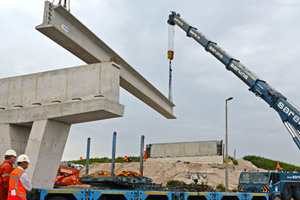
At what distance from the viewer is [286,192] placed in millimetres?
19484

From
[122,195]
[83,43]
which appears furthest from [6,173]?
[83,43]

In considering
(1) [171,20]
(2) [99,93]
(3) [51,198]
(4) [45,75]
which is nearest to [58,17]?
(4) [45,75]

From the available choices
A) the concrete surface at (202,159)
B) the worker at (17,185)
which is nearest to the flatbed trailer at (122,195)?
the worker at (17,185)

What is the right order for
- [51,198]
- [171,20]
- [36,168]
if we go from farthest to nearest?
[171,20]
[36,168]
[51,198]

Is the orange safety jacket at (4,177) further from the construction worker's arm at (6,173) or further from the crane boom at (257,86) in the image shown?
the crane boom at (257,86)

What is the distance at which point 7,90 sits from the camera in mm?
15531

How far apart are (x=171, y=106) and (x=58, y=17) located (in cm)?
1262

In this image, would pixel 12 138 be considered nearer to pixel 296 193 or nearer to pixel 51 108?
pixel 51 108

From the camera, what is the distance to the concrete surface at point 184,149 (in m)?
42.9

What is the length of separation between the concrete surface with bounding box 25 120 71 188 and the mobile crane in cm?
1048

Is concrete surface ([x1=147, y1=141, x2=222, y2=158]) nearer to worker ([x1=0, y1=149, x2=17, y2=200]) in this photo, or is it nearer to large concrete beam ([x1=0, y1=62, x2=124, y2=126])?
large concrete beam ([x1=0, y1=62, x2=124, y2=126])

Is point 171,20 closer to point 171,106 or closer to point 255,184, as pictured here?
point 171,106

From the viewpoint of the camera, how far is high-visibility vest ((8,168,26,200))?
6508 mm

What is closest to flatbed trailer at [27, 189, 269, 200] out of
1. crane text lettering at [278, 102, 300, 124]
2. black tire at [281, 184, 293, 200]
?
black tire at [281, 184, 293, 200]
